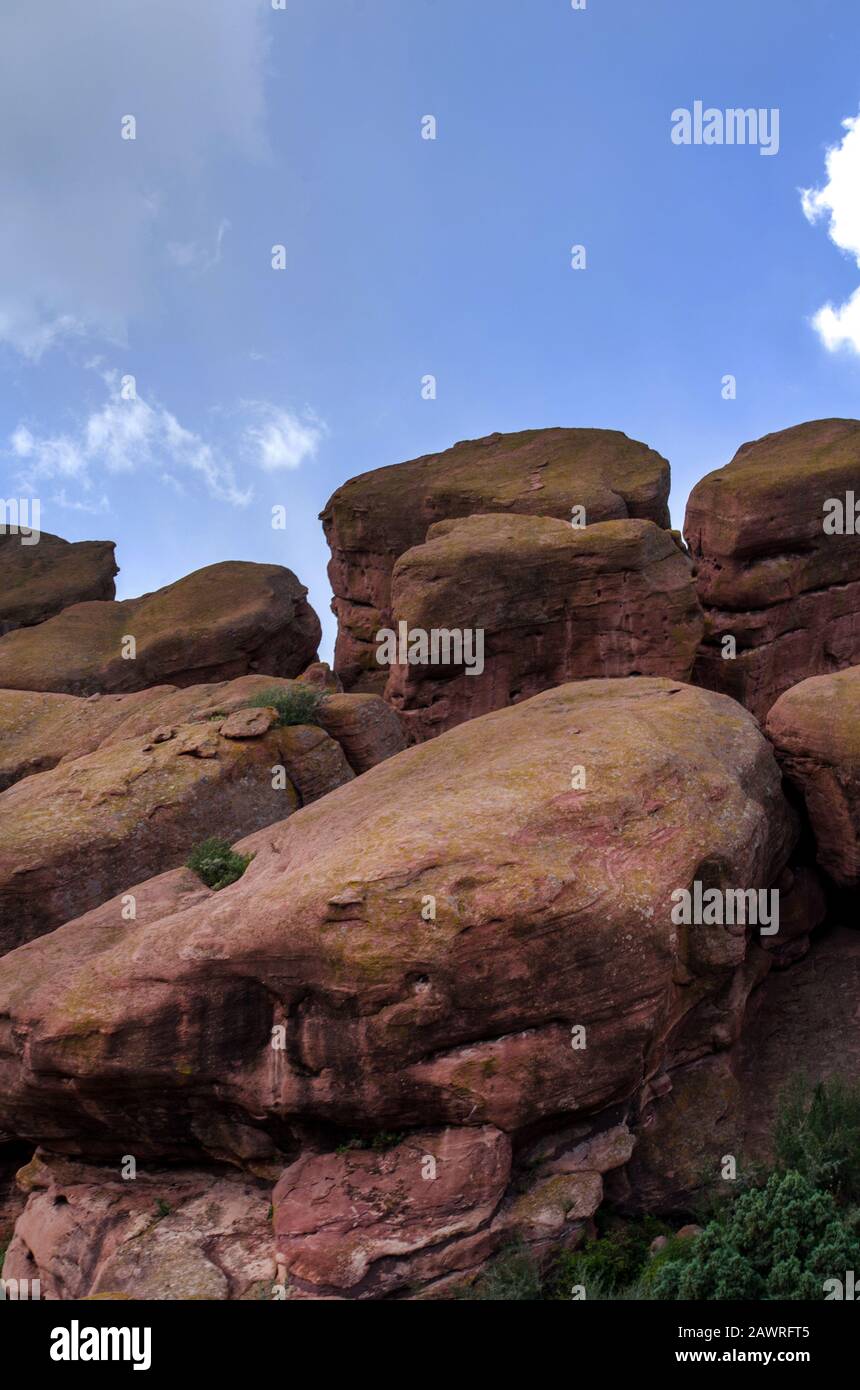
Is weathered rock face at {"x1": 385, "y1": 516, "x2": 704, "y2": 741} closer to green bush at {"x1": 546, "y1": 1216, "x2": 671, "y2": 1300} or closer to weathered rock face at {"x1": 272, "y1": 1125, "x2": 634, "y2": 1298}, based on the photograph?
weathered rock face at {"x1": 272, "y1": 1125, "x2": 634, "y2": 1298}

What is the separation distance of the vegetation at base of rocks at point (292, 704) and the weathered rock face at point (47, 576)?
26278 mm

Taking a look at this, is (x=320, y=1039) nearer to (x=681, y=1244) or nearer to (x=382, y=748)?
(x=681, y=1244)

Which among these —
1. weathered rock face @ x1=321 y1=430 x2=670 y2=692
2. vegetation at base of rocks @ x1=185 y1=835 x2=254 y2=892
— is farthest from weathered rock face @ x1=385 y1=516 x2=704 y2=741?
vegetation at base of rocks @ x1=185 y1=835 x2=254 y2=892

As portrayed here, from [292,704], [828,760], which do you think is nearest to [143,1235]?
[292,704]

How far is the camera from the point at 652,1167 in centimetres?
1608

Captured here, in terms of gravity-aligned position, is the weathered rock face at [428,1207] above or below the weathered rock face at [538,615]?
below

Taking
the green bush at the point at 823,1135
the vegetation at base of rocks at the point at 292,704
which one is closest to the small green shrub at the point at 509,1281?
the green bush at the point at 823,1135

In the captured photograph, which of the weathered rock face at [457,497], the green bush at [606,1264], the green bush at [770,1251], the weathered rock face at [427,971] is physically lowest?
the green bush at [606,1264]

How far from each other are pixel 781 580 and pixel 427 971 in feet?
78.9

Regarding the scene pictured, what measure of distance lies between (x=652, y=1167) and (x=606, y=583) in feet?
57.7

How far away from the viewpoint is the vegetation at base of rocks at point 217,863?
63.3 feet

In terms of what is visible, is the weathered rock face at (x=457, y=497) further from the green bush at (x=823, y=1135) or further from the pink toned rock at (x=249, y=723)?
the green bush at (x=823, y=1135)

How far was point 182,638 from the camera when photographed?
3950 cm
